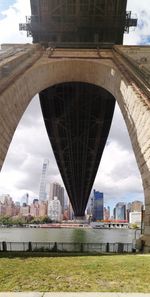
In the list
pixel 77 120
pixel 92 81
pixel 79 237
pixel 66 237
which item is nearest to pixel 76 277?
pixel 92 81

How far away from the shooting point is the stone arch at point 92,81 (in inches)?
550

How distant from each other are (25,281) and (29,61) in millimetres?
16322

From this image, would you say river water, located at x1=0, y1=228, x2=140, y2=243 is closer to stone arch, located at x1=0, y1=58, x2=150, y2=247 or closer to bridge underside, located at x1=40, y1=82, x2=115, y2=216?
bridge underside, located at x1=40, y1=82, x2=115, y2=216

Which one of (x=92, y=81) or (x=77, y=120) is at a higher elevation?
(x=92, y=81)

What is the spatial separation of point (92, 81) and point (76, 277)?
741 inches

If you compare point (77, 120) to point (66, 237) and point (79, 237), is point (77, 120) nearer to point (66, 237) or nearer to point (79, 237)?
point (79, 237)

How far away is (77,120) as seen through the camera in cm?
3894

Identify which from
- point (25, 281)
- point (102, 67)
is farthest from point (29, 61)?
point (25, 281)

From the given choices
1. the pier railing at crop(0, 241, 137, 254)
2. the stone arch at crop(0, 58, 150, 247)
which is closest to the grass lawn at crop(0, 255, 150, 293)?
the stone arch at crop(0, 58, 150, 247)

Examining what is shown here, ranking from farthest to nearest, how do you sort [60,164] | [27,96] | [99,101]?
A: 1. [60,164]
2. [99,101]
3. [27,96]

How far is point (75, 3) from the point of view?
80.2ft

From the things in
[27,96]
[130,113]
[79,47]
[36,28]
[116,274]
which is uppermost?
[36,28]

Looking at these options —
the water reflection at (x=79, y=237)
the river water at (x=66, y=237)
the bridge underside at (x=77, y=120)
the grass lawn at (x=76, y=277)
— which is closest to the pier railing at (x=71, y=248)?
the grass lawn at (x=76, y=277)

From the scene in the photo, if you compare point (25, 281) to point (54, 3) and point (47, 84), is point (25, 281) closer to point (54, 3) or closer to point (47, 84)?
point (47, 84)
